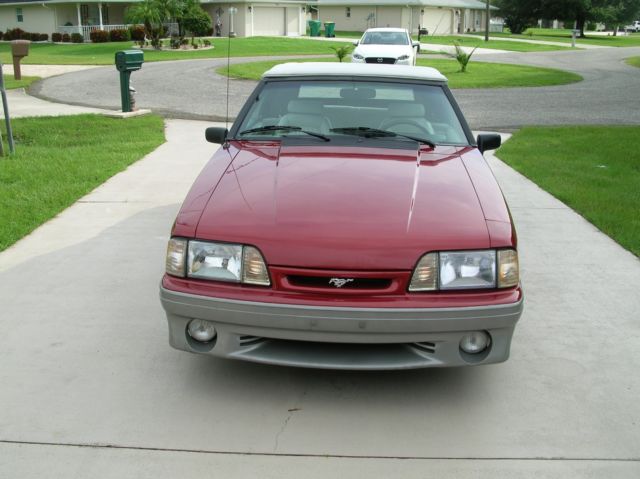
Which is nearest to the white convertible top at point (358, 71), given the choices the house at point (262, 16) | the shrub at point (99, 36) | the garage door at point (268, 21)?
the shrub at point (99, 36)

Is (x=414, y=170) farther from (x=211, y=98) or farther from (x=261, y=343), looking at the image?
(x=211, y=98)

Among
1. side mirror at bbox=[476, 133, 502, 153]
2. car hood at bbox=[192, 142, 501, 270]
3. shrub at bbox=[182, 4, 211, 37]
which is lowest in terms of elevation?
car hood at bbox=[192, 142, 501, 270]

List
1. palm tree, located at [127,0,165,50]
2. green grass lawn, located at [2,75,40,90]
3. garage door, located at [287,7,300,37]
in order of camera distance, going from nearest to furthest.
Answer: green grass lawn, located at [2,75,40,90] → palm tree, located at [127,0,165,50] → garage door, located at [287,7,300,37]

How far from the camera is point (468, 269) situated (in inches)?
137

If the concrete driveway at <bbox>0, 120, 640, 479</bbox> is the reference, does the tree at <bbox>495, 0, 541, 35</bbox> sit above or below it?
above

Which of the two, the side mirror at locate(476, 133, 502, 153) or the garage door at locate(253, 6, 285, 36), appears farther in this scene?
the garage door at locate(253, 6, 285, 36)

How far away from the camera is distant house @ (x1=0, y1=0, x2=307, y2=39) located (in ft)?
155

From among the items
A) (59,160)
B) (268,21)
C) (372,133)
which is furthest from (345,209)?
(268,21)

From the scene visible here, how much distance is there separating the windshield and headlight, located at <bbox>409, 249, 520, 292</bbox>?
2087cm

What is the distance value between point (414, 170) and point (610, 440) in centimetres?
171

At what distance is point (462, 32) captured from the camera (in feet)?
225

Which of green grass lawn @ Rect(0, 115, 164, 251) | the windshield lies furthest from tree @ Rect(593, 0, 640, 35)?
green grass lawn @ Rect(0, 115, 164, 251)

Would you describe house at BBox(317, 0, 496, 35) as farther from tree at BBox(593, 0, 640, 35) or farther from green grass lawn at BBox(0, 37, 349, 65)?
green grass lawn at BBox(0, 37, 349, 65)

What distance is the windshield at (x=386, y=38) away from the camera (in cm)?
2361
